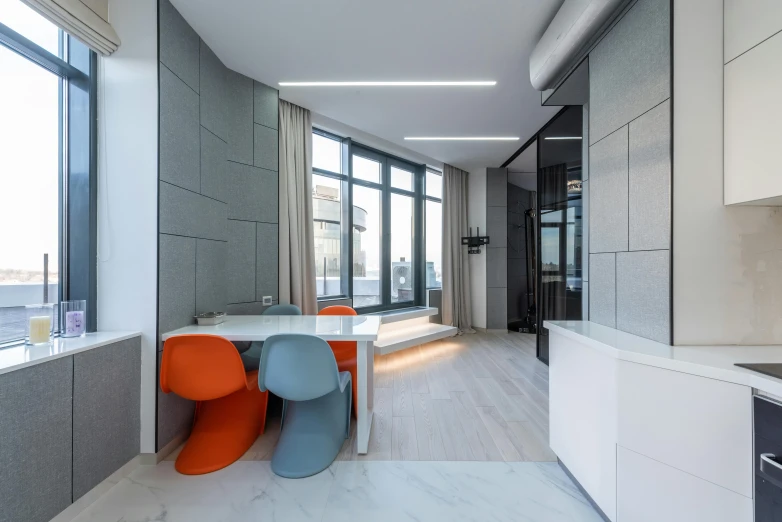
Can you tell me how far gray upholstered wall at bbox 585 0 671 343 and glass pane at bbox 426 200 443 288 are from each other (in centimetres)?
360

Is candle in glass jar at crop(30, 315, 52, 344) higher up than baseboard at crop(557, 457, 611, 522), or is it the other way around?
candle in glass jar at crop(30, 315, 52, 344)

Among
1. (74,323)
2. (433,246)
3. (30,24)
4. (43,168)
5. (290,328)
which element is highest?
(30,24)

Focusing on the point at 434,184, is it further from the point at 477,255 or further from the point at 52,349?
the point at 52,349

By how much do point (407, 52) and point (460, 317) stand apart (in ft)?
14.4

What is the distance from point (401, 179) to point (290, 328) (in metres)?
3.70

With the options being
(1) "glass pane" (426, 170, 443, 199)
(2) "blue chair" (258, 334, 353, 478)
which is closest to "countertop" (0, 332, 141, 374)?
(2) "blue chair" (258, 334, 353, 478)

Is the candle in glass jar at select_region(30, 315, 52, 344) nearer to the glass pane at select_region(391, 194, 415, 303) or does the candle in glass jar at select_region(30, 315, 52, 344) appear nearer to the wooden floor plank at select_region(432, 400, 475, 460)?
the wooden floor plank at select_region(432, 400, 475, 460)

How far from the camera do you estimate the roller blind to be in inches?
62.6

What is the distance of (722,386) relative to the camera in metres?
1.12

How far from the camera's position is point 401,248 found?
17.1 ft

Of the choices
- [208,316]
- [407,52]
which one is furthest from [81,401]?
[407,52]

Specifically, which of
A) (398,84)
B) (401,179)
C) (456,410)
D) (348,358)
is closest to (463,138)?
(401,179)

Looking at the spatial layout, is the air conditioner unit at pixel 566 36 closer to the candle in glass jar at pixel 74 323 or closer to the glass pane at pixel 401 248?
the glass pane at pixel 401 248

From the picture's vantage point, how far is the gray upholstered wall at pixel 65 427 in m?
1.25
